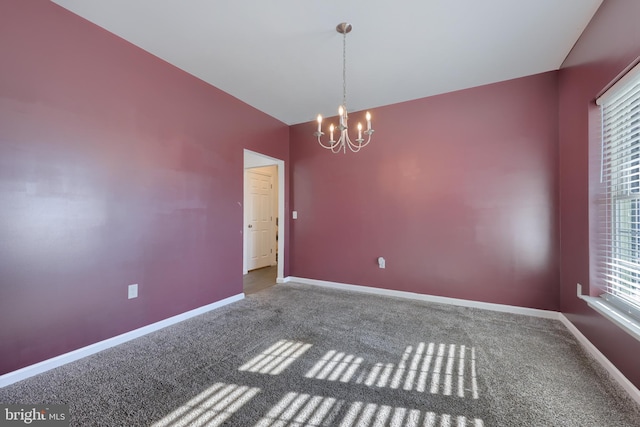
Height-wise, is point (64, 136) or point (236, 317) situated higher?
point (64, 136)

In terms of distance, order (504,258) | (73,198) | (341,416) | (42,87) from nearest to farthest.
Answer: (341,416) < (42,87) < (73,198) < (504,258)

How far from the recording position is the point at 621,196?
6.07 ft

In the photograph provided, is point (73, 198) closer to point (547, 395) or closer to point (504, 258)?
point (547, 395)

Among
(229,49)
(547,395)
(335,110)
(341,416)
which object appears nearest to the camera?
(341,416)

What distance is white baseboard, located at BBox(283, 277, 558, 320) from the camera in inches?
111

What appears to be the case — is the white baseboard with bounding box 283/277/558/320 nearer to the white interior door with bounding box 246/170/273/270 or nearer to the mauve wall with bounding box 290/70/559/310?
the mauve wall with bounding box 290/70/559/310

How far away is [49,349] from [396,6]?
3.53 meters

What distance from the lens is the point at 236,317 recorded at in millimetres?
2826

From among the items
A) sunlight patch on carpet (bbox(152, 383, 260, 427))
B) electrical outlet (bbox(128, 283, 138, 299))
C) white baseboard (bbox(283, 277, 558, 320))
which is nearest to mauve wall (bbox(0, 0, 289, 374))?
electrical outlet (bbox(128, 283, 138, 299))

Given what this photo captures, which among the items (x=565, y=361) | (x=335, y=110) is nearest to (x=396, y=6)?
(x=335, y=110)

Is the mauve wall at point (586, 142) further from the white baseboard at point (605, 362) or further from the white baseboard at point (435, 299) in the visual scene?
the white baseboard at point (435, 299)

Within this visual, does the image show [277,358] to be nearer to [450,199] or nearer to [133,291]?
[133,291]

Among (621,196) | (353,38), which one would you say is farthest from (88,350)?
(621,196)

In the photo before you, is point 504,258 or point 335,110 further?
point 335,110
